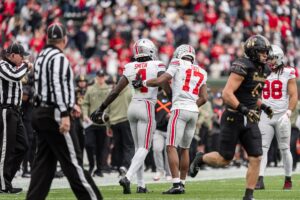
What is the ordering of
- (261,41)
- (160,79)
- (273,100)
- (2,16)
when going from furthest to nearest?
(2,16) → (273,100) → (160,79) → (261,41)

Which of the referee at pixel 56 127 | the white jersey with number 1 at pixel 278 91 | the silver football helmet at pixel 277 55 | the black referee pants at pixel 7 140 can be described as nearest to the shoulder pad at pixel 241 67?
the referee at pixel 56 127

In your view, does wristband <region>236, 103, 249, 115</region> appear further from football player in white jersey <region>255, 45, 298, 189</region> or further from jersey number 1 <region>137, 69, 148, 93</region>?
football player in white jersey <region>255, 45, 298, 189</region>

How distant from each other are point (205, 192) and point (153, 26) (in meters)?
18.0

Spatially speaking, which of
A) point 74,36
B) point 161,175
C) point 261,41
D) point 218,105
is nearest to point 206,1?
point 74,36

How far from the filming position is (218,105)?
941 inches

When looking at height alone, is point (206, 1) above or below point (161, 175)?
above

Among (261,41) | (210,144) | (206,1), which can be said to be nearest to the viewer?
(261,41)

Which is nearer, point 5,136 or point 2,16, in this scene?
point 5,136

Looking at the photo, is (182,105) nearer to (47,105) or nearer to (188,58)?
(188,58)

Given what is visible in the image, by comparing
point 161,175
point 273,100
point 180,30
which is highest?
point 180,30

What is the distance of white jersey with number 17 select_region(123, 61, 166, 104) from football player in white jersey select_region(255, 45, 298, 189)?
1.84m

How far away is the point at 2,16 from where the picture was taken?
30.8m

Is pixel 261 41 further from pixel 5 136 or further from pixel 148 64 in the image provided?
pixel 5 136

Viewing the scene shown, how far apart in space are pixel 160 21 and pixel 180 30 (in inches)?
28.1
